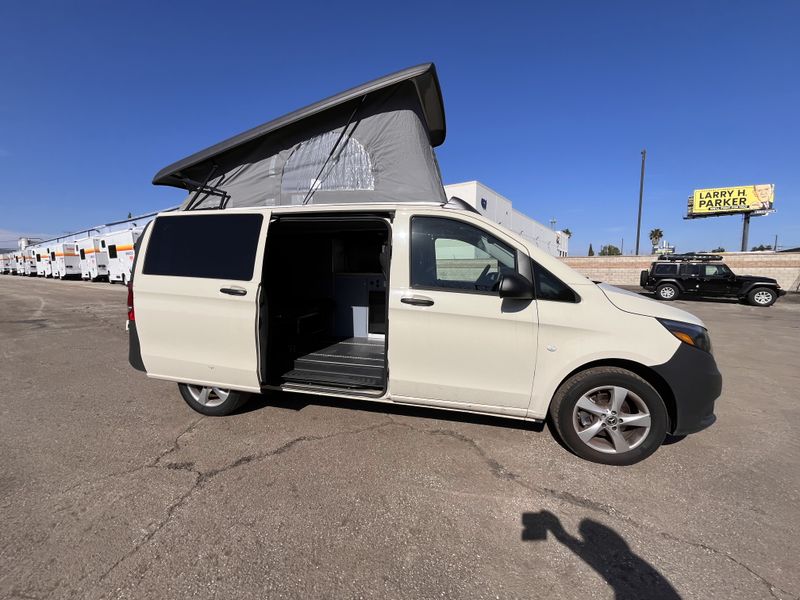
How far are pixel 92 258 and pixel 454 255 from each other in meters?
31.7

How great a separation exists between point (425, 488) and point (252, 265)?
2372 millimetres

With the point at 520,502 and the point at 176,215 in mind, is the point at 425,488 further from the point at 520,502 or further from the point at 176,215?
the point at 176,215

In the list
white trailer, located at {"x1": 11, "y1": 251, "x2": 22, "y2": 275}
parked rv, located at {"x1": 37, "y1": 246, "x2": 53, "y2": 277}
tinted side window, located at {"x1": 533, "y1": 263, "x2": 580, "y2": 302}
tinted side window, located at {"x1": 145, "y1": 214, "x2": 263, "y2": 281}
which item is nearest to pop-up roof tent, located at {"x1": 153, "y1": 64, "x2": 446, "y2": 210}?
tinted side window, located at {"x1": 145, "y1": 214, "x2": 263, "y2": 281}

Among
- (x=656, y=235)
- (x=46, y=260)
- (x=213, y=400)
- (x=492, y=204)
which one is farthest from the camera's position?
(x=656, y=235)

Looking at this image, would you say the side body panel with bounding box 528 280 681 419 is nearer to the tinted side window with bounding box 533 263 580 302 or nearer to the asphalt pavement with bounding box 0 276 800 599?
the tinted side window with bounding box 533 263 580 302

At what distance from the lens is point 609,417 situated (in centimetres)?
279

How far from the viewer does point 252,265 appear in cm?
324

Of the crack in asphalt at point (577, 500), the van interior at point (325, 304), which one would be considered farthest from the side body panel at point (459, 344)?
the crack in asphalt at point (577, 500)

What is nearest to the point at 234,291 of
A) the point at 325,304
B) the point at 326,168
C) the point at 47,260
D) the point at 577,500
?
the point at 326,168

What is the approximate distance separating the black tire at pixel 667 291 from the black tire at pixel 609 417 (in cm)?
1546

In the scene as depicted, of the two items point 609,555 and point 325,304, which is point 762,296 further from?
point 609,555

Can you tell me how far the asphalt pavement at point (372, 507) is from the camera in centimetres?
183

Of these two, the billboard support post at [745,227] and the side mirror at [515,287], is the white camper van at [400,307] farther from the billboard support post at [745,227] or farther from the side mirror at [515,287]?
the billboard support post at [745,227]

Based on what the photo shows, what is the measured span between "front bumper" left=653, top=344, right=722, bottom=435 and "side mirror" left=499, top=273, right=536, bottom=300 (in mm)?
1133
